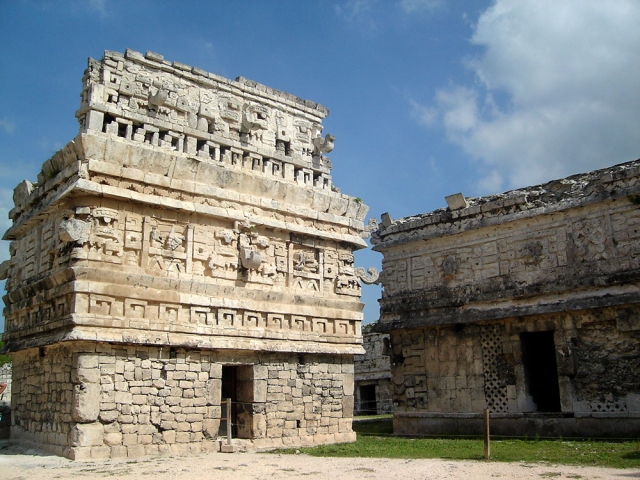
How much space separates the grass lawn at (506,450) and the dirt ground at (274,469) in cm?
67

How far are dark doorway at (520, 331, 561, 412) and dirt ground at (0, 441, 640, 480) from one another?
220 inches

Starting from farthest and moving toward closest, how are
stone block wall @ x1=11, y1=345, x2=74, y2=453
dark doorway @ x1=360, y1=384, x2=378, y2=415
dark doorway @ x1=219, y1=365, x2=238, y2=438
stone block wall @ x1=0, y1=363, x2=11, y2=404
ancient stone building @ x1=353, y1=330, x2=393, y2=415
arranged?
dark doorway @ x1=360, y1=384, x2=378, y2=415 < ancient stone building @ x1=353, y1=330, x2=393, y2=415 < stone block wall @ x1=0, y1=363, x2=11, y2=404 < dark doorway @ x1=219, y1=365, x2=238, y2=438 < stone block wall @ x1=11, y1=345, x2=74, y2=453

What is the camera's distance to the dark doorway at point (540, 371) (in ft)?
47.6

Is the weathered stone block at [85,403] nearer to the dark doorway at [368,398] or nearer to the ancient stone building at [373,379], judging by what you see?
the ancient stone building at [373,379]

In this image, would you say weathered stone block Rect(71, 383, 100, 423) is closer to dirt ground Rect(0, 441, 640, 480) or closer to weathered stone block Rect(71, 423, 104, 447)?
weathered stone block Rect(71, 423, 104, 447)

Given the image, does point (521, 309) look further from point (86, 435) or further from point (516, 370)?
point (86, 435)

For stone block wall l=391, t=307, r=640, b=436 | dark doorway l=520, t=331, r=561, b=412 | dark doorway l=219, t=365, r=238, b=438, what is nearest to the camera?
dark doorway l=219, t=365, r=238, b=438

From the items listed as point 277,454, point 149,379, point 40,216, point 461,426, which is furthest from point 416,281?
point 40,216

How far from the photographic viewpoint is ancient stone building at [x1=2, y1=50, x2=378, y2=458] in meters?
10.2

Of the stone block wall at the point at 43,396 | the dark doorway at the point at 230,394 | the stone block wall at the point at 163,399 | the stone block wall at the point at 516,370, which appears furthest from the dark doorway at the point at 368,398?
the stone block wall at the point at 43,396

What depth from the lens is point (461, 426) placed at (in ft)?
48.9

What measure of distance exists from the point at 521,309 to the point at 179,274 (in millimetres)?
7827

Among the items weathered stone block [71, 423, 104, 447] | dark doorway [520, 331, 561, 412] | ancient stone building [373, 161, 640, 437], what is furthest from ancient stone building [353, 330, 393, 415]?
weathered stone block [71, 423, 104, 447]

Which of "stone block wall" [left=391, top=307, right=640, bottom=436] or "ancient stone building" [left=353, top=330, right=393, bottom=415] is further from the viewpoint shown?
"ancient stone building" [left=353, top=330, right=393, bottom=415]
